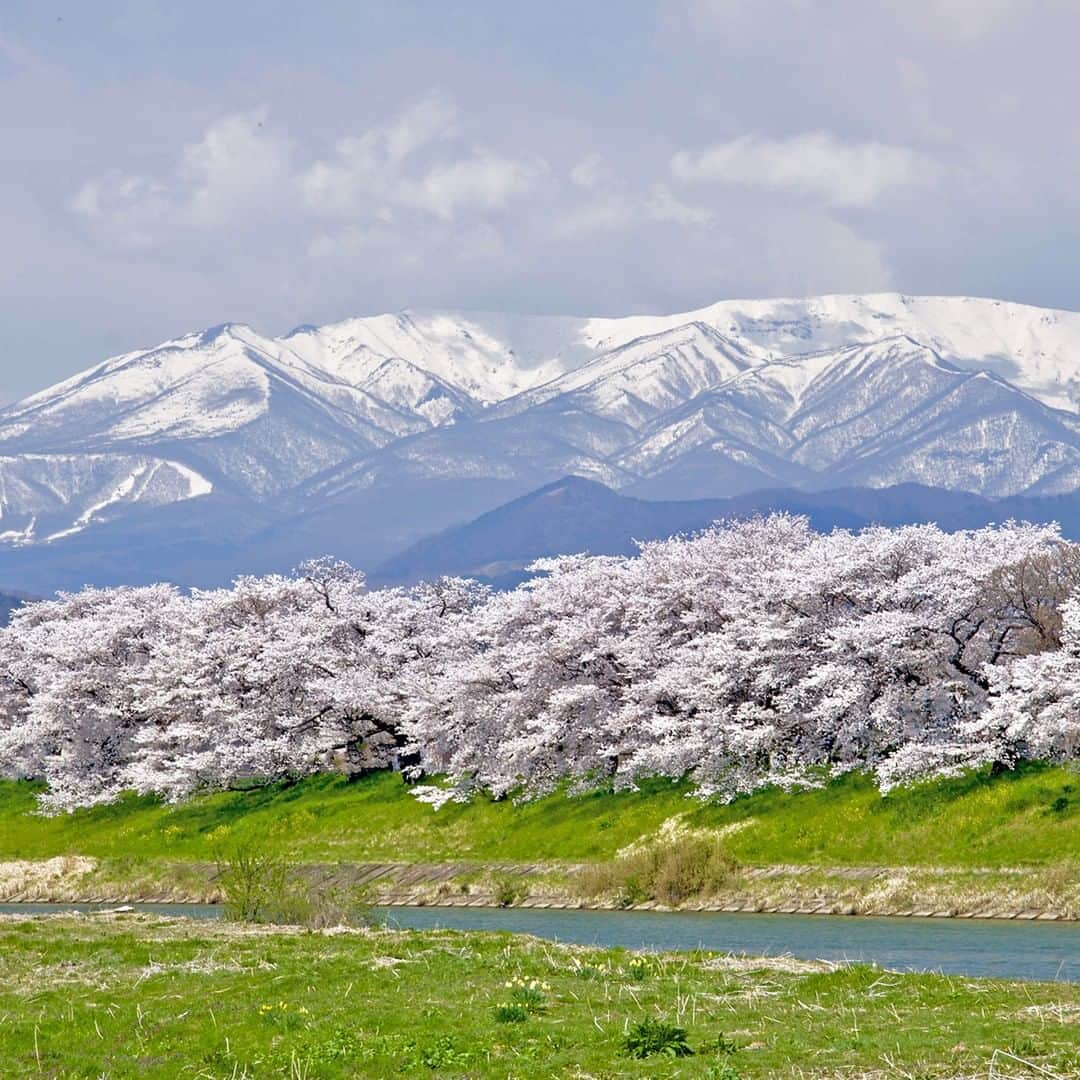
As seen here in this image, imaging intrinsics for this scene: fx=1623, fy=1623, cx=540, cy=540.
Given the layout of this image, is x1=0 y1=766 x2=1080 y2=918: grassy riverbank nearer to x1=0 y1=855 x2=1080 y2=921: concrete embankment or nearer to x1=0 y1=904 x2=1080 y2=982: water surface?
x1=0 y1=855 x2=1080 y2=921: concrete embankment

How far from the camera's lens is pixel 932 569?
2653 inches

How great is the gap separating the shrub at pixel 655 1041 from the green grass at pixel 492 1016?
11 cm

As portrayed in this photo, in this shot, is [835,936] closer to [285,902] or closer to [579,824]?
[285,902]

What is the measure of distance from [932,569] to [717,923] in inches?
730

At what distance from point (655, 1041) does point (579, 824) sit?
52.2 meters

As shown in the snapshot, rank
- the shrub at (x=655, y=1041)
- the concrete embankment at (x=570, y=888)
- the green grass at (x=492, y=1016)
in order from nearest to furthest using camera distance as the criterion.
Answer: the green grass at (x=492, y=1016)
the shrub at (x=655, y=1041)
the concrete embankment at (x=570, y=888)

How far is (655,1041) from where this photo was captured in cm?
2539

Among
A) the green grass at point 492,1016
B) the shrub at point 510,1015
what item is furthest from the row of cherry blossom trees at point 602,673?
the shrub at point 510,1015

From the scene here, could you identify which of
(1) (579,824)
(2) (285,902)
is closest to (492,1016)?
(2) (285,902)

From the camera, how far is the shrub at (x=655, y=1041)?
2517 cm

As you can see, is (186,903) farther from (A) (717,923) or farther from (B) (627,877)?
(A) (717,923)

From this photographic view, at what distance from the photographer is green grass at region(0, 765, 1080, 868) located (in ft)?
199

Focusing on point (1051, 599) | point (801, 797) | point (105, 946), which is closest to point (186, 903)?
point (801, 797)

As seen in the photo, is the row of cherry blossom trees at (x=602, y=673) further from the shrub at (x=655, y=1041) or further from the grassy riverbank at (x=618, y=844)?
the shrub at (x=655, y=1041)
